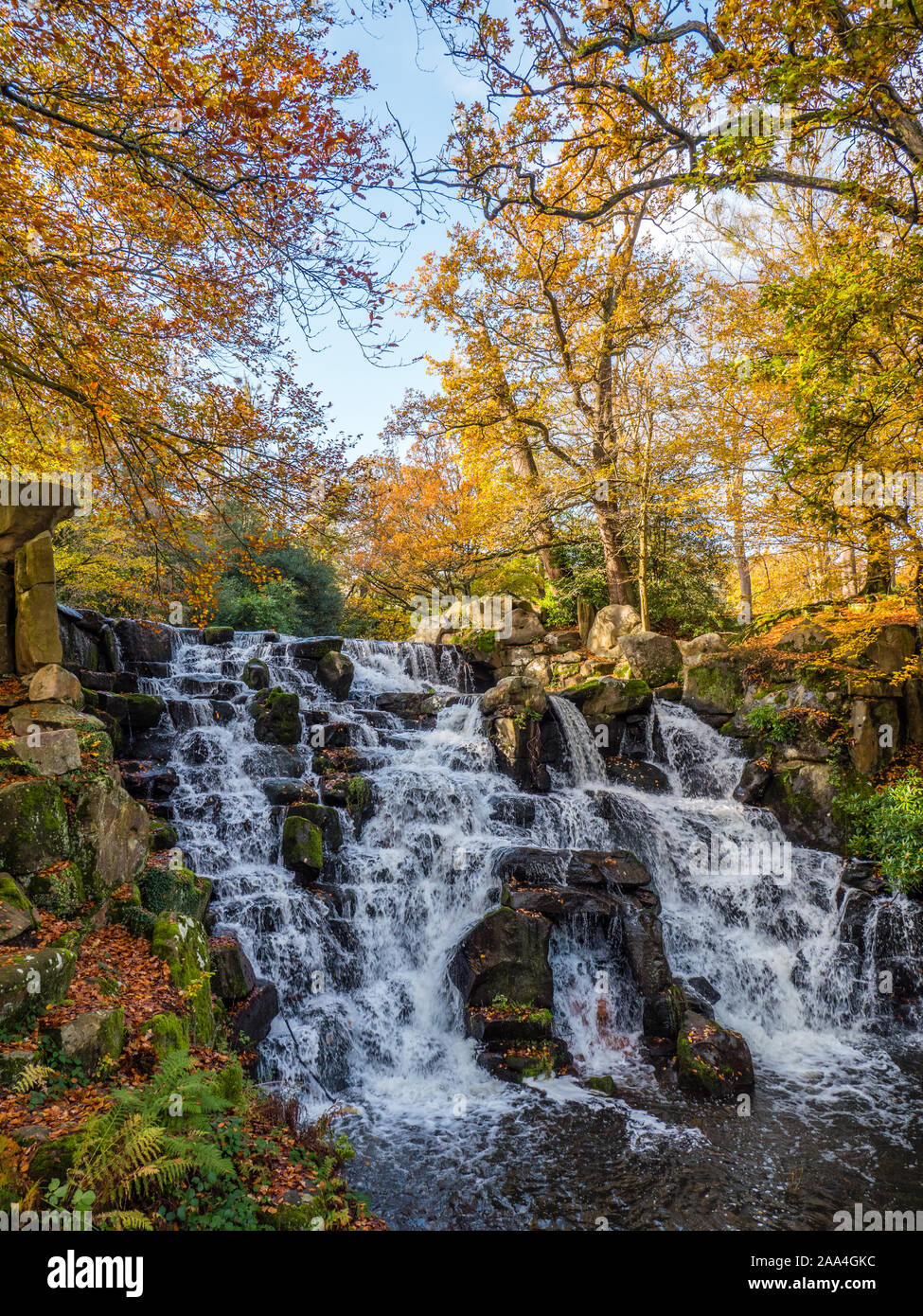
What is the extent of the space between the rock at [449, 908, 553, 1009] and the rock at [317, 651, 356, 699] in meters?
7.29

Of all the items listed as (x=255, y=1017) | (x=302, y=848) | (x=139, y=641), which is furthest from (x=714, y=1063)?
(x=139, y=641)

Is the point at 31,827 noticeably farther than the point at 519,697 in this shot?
No

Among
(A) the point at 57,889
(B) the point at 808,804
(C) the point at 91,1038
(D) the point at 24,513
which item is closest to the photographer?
(C) the point at 91,1038

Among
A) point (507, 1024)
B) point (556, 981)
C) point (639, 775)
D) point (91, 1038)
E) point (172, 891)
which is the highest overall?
point (639, 775)

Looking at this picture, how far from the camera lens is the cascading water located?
5.43 metres

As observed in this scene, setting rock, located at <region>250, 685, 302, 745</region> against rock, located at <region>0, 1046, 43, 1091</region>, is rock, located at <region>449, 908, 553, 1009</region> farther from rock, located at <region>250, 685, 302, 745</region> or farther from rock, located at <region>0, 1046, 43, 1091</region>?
rock, located at <region>250, 685, 302, 745</region>

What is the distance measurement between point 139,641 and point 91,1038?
33.2 feet

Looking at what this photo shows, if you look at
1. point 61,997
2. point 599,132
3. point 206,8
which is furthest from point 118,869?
point 599,132

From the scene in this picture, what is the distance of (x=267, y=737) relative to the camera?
11406 mm

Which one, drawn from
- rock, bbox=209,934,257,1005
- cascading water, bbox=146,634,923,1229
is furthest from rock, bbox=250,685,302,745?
rock, bbox=209,934,257,1005

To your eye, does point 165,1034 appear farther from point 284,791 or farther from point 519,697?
point 519,697

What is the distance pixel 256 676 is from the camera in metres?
13.1

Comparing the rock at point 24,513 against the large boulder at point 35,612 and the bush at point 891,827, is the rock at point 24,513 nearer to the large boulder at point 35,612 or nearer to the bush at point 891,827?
the large boulder at point 35,612

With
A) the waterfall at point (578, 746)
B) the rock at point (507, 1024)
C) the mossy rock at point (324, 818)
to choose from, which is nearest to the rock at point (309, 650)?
the waterfall at point (578, 746)
